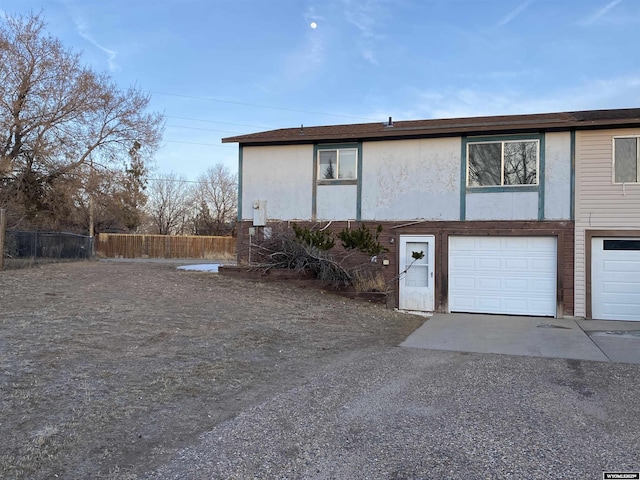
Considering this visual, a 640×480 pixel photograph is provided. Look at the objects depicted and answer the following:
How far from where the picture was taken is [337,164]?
15.1 m

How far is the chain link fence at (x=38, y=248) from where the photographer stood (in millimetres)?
16375

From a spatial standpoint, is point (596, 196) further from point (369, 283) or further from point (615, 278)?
point (369, 283)

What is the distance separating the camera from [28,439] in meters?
3.97

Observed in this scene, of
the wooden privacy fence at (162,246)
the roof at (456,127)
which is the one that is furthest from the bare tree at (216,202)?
the roof at (456,127)

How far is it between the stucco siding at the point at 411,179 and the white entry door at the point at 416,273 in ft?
2.43

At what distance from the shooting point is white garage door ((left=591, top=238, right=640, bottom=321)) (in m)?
12.5

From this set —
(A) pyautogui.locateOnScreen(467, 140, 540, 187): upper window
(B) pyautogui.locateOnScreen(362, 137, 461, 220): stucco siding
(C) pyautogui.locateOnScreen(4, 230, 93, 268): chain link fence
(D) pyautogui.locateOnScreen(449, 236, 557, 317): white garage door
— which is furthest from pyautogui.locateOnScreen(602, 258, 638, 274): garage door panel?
(C) pyautogui.locateOnScreen(4, 230, 93, 268): chain link fence

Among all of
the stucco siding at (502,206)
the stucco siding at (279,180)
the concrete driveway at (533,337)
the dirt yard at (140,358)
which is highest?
the stucco siding at (279,180)

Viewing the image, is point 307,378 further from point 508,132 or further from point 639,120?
point 639,120

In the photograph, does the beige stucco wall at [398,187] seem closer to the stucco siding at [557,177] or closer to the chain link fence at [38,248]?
the stucco siding at [557,177]

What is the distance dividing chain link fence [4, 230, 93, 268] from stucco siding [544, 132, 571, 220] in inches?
626

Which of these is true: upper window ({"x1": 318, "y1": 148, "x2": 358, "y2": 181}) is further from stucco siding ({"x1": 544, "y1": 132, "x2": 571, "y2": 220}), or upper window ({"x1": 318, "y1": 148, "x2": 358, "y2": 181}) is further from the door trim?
stucco siding ({"x1": 544, "y1": 132, "x2": 571, "y2": 220})

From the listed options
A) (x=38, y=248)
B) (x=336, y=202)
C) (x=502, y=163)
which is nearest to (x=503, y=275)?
(x=502, y=163)

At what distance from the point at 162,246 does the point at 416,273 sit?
96.9 ft
